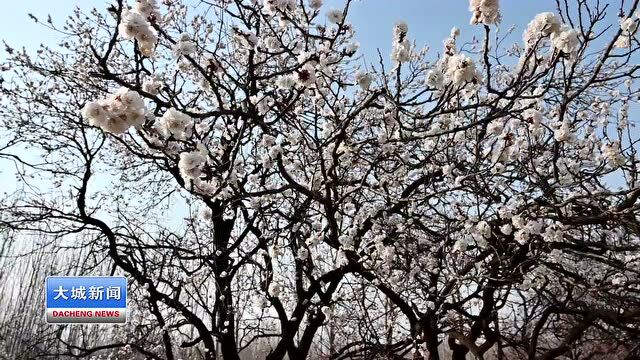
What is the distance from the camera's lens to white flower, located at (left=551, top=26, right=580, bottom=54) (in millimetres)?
2006

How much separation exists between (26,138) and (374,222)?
3865 mm

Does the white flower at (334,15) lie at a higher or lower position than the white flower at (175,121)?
higher

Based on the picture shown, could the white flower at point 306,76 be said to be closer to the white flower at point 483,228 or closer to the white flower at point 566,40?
the white flower at point 566,40

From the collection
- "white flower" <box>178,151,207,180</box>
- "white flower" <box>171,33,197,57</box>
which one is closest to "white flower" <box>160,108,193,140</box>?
"white flower" <box>178,151,207,180</box>

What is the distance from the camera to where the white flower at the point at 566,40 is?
2.01 metres

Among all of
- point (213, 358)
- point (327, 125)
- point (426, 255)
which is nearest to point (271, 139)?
point (327, 125)

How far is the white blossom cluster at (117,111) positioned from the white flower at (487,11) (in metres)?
1.37

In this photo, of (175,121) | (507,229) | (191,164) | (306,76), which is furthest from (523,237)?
(175,121)

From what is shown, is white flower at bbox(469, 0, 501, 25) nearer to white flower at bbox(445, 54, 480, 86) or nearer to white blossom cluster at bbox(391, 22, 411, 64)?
white flower at bbox(445, 54, 480, 86)

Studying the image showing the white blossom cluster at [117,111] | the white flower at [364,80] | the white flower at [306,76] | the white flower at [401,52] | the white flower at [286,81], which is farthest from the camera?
the white flower at [286,81]

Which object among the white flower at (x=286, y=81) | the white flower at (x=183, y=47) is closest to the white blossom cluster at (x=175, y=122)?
the white flower at (x=183, y=47)

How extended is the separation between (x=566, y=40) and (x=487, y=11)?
340 millimetres

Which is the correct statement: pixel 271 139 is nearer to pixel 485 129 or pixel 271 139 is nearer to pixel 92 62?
pixel 485 129

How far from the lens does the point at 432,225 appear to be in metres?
4.34
